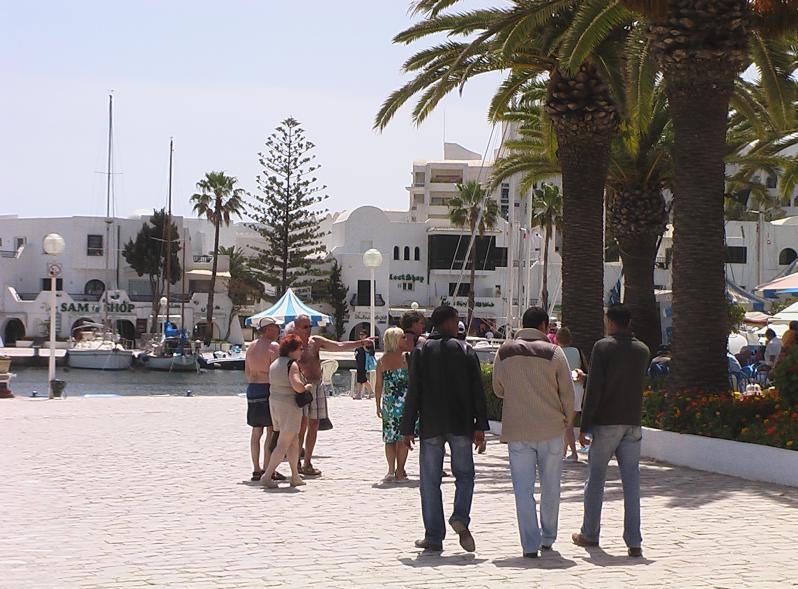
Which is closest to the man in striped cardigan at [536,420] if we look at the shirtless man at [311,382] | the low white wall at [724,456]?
the low white wall at [724,456]

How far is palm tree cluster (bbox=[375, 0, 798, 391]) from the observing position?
14.5m

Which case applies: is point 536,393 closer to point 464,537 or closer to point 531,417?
point 531,417

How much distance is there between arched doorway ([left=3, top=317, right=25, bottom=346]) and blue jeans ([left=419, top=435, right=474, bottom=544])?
2862 inches

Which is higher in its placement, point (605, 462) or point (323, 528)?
point (605, 462)

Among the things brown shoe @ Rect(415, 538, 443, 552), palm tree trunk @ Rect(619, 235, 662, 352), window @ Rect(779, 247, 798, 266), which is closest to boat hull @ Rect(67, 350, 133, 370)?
window @ Rect(779, 247, 798, 266)

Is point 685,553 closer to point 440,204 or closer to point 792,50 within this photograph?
point 792,50

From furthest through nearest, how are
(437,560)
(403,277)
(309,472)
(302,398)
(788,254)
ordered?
(403,277)
(788,254)
(309,472)
(302,398)
(437,560)

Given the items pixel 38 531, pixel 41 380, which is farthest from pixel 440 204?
pixel 38 531

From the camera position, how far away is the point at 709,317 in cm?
1445

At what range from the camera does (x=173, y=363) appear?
6606 centimetres

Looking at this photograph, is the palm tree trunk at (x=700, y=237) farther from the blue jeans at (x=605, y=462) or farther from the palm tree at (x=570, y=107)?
the blue jeans at (x=605, y=462)

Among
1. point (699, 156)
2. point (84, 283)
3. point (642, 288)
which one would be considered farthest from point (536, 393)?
point (84, 283)

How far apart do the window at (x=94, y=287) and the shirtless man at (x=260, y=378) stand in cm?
6915

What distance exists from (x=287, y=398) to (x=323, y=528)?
8.84 ft
